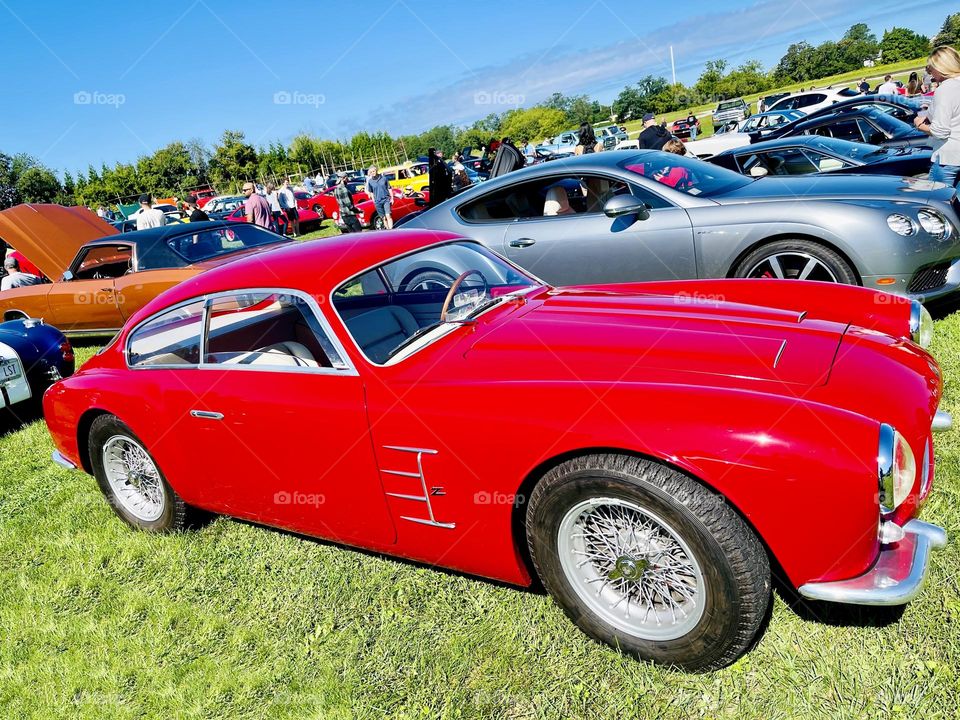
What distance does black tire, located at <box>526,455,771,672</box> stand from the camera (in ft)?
6.46

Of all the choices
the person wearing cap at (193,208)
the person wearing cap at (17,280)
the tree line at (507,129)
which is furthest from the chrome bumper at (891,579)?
the tree line at (507,129)

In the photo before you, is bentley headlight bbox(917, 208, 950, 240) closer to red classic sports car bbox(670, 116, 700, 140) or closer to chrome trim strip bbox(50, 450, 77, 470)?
chrome trim strip bbox(50, 450, 77, 470)

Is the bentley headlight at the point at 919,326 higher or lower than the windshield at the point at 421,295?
lower

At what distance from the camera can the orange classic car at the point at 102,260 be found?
7.56 meters

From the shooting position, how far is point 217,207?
28.4 metres

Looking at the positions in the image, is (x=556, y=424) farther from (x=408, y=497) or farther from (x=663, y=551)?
(x=408, y=497)

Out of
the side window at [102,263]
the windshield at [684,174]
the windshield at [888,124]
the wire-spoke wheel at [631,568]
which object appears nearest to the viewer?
the wire-spoke wheel at [631,568]

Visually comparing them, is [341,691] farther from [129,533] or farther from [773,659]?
[129,533]

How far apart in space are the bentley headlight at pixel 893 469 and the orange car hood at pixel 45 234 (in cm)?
998

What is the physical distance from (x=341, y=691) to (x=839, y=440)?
197 cm

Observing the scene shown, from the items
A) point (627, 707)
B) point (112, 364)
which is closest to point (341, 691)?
point (627, 707)

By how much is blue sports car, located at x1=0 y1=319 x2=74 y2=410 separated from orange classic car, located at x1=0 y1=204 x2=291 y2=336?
1263 mm

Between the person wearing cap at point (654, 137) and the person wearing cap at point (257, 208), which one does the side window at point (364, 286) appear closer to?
the person wearing cap at point (654, 137)

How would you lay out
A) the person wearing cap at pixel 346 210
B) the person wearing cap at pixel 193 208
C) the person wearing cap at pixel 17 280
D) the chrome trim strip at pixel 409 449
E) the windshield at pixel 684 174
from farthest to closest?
1. the person wearing cap at pixel 346 210
2. the person wearing cap at pixel 193 208
3. the person wearing cap at pixel 17 280
4. the windshield at pixel 684 174
5. the chrome trim strip at pixel 409 449
